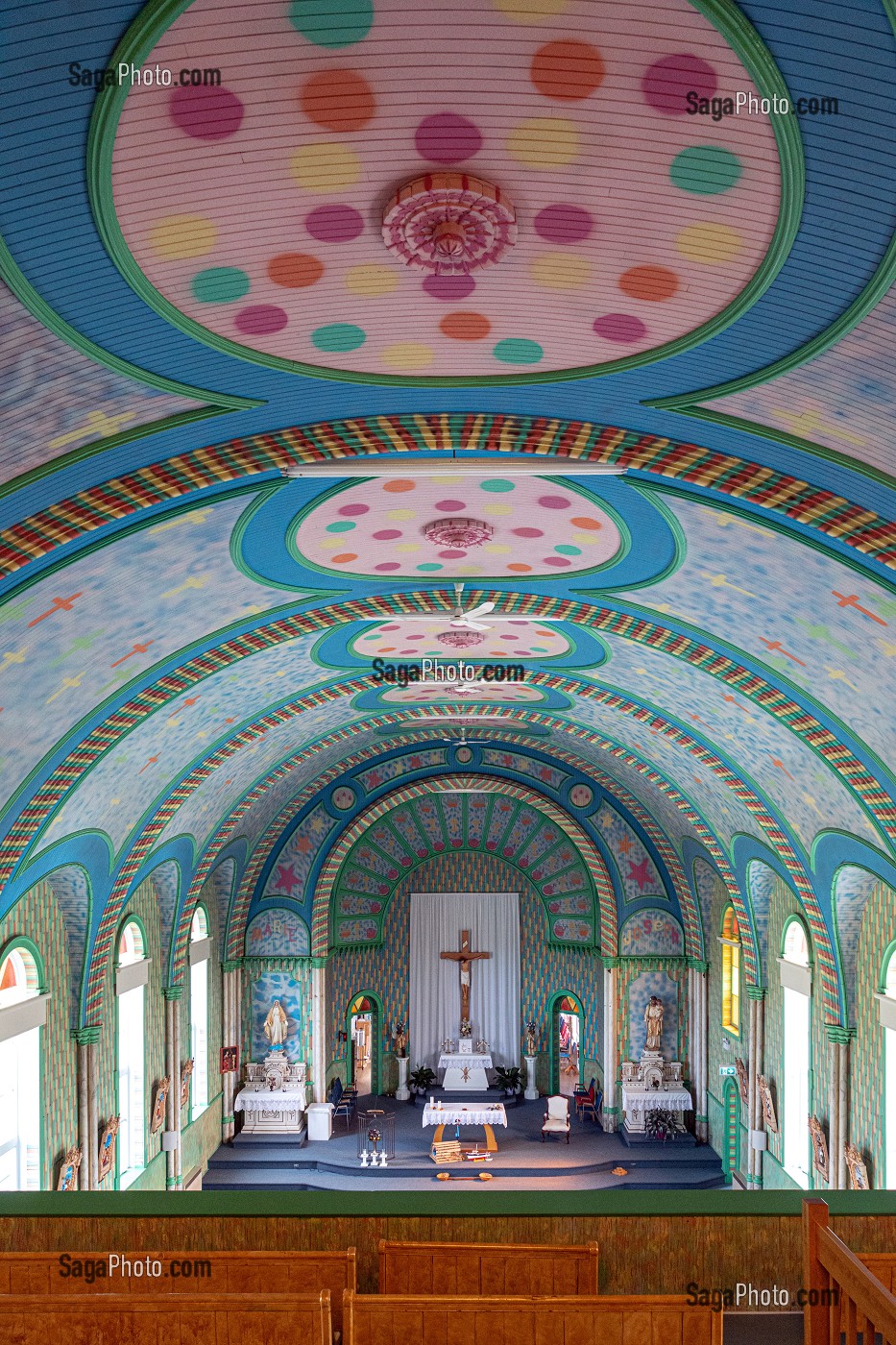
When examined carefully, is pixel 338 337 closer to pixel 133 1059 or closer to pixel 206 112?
pixel 206 112

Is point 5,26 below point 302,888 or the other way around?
→ the other way around

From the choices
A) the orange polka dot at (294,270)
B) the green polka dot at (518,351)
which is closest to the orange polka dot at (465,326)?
the green polka dot at (518,351)

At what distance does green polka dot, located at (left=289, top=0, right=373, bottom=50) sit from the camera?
492cm

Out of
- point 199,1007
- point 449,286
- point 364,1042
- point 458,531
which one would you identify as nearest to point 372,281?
point 449,286

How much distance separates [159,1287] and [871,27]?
724 cm

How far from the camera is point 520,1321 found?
20.1 feet

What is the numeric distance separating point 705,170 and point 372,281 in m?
2.10

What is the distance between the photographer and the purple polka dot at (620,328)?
7.41 metres

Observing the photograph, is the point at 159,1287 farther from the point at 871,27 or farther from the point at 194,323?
the point at 871,27

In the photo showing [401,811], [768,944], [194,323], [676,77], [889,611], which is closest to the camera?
[676,77]

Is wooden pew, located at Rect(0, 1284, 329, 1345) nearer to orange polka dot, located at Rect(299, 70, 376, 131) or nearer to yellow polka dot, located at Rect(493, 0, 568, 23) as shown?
orange polka dot, located at Rect(299, 70, 376, 131)

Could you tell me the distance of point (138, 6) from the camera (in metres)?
4.88

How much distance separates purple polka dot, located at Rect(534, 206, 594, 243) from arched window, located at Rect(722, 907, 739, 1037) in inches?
851

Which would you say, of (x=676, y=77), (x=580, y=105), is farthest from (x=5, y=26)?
(x=676, y=77)
